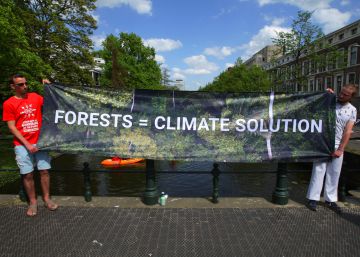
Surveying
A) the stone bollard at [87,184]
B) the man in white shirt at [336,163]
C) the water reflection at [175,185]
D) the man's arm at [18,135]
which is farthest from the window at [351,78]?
the man's arm at [18,135]

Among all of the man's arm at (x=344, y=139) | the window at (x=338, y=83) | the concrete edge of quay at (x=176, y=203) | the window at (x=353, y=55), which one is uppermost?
the window at (x=353, y=55)

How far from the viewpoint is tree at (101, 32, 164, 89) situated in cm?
3969

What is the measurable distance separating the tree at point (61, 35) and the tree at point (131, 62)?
1391 centimetres

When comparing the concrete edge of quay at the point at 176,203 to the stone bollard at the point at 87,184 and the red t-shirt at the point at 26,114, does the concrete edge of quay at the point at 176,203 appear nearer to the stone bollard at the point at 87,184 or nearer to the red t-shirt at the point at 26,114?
the stone bollard at the point at 87,184

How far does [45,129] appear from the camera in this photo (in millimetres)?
4520

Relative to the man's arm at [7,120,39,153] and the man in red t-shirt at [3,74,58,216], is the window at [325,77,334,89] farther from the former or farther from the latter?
the man's arm at [7,120,39,153]

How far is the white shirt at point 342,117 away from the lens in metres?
4.41

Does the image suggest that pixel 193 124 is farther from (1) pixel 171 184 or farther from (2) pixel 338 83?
(2) pixel 338 83

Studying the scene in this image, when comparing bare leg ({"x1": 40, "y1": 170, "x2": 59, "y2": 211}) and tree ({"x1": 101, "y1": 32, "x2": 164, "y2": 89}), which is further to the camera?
tree ({"x1": 101, "y1": 32, "x2": 164, "y2": 89})

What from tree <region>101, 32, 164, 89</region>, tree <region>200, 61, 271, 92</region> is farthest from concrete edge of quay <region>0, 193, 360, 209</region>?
tree <region>200, 61, 271, 92</region>

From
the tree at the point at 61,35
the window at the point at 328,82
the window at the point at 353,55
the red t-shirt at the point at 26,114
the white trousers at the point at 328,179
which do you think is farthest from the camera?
the window at the point at 328,82

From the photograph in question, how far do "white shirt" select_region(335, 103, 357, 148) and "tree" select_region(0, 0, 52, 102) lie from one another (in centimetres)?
1136

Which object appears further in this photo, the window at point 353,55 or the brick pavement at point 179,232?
the window at point 353,55

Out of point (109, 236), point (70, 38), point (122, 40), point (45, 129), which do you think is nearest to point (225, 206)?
point (109, 236)
